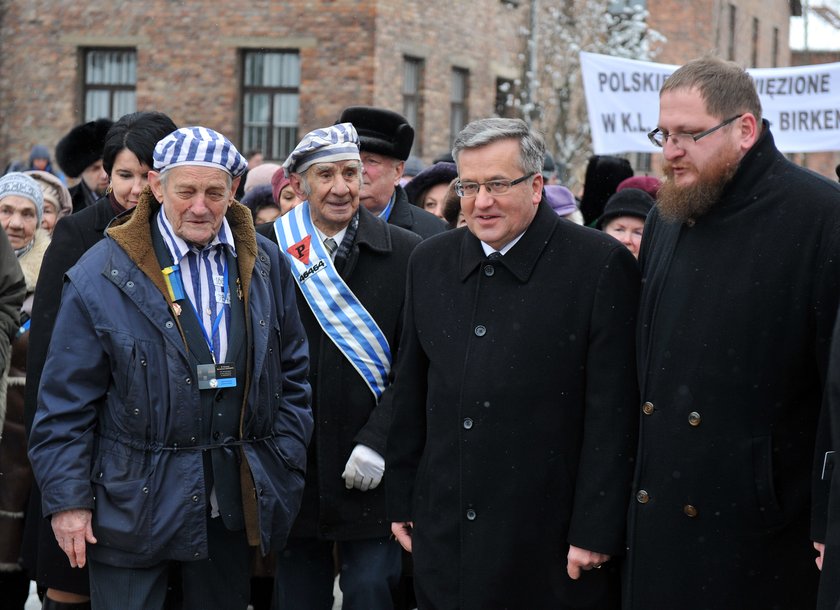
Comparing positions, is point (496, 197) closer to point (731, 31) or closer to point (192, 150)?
point (192, 150)

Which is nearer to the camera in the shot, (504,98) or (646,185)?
(646,185)

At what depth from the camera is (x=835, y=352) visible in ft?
10.1

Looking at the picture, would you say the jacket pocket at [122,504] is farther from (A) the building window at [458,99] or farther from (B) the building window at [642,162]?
(B) the building window at [642,162]

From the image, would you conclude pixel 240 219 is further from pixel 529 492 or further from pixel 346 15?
pixel 346 15

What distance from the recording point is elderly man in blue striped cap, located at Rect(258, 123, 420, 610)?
17.6ft

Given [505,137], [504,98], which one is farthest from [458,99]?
[505,137]

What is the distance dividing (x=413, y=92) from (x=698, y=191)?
1843cm

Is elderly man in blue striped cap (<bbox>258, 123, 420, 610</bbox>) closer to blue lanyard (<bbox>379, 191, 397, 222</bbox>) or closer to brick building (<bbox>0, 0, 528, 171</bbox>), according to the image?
blue lanyard (<bbox>379, 191, 397, 222</bbox>)

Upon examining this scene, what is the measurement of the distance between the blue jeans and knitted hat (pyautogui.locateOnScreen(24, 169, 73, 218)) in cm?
302

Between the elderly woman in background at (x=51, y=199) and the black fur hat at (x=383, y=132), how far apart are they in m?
2.04

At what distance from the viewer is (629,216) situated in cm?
711

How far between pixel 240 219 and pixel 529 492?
147 cm

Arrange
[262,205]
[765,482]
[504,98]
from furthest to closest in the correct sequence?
1. [504,98]
2. [262,205]
3. [765,482]

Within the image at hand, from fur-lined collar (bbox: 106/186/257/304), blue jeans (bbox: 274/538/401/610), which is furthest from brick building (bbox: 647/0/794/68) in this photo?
fur-lined collar (bbox: 106/186/257/304)
